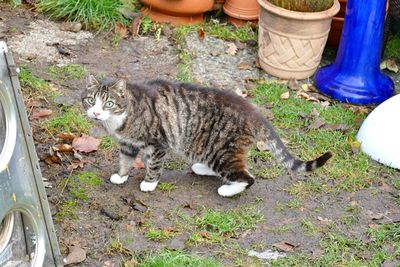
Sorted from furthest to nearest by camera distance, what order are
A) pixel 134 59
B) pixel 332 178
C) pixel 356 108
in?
pixel 134 59 < pixel 356 108 < pixel 332 178

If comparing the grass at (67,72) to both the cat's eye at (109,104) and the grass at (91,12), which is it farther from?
the cat's eye at (109,104)

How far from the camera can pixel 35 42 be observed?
6.28 m

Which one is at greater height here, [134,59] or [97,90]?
[97,90]

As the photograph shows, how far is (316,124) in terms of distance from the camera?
5488mm

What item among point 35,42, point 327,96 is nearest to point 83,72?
point 35,42

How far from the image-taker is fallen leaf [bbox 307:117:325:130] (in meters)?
5.45

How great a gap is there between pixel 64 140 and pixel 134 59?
1.43m

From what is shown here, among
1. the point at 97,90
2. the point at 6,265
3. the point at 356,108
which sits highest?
the point at 97,90

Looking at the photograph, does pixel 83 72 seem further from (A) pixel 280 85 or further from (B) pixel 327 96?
(B) pixel 327 96

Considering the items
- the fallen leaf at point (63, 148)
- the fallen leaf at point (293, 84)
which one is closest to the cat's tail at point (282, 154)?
the fallen leaf at point (63, 148)

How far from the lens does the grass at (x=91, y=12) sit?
21.6 ft

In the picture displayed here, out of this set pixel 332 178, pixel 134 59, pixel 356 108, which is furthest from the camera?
pixel 134 59

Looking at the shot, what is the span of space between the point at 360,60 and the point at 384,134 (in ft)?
3.45

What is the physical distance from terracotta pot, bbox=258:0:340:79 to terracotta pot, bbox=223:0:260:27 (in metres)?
0.70
